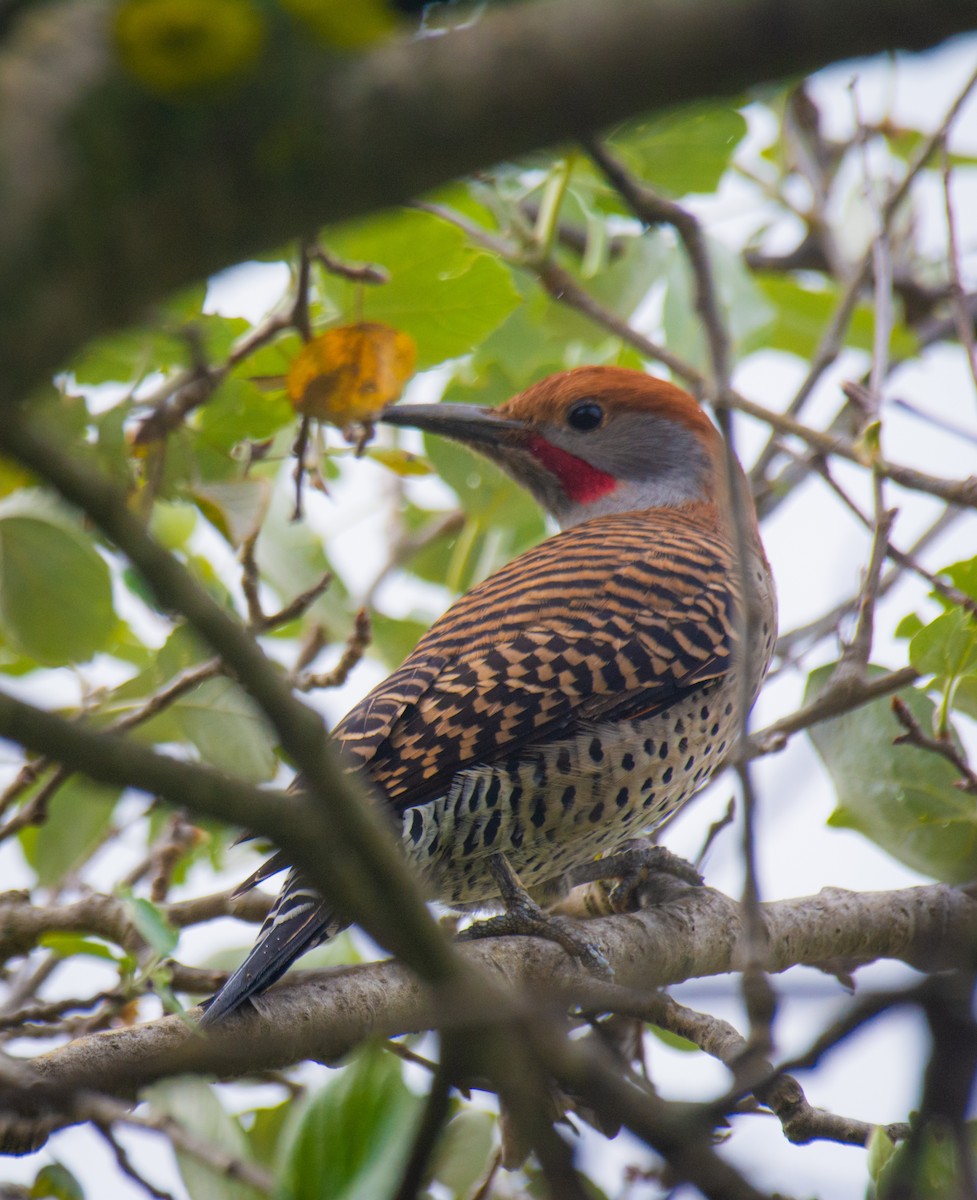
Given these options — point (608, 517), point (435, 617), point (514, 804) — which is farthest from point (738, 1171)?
point (608, 517)

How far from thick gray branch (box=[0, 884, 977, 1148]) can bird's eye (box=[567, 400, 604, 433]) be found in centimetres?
192

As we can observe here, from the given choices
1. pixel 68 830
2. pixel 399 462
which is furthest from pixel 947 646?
pixel 68 830

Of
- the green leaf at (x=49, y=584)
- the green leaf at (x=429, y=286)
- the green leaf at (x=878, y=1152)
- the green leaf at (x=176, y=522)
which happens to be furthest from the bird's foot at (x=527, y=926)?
the green leaf at (x=176, y=522)

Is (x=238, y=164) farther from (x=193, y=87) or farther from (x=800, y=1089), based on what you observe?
(x=800, y=1089)

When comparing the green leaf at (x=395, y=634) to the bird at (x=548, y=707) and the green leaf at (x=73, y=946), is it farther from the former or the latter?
the green leaf at (x=73, y=946)

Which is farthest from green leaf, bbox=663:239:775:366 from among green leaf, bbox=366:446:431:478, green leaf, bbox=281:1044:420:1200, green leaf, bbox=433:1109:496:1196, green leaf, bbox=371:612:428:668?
green leaf, bbox=281:1044:420:1200

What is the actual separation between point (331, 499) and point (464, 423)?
132cm

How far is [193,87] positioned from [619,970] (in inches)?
95.8

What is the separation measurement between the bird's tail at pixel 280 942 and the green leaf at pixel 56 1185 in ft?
1.11

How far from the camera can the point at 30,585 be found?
315 centimetres

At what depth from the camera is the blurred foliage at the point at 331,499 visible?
2949 mm

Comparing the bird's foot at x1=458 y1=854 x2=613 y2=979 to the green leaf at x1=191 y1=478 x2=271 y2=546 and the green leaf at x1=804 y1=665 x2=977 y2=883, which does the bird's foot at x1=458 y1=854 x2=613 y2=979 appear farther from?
the green leaf at x1=191 y1=478 x2=271 y2=546

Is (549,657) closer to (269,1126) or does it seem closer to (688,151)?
(269,1126)

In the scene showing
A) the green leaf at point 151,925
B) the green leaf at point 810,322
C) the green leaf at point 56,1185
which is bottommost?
the green leaf at point 56,1185
